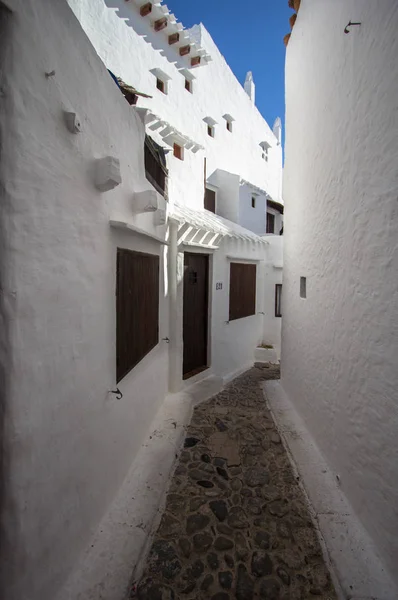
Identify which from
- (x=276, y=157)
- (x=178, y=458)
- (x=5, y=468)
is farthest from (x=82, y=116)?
(x=276, y=157)

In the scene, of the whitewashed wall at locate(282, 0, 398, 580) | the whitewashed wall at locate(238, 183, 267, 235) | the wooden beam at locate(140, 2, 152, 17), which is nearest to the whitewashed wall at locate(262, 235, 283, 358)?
the whitewashed wall at locate(238, 183, 267, 235)

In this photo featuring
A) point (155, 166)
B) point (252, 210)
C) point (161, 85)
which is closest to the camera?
point (155, 166)

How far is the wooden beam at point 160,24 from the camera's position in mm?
8693

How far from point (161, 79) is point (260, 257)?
19.2 feet

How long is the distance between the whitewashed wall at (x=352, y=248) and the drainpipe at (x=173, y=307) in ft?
7.07

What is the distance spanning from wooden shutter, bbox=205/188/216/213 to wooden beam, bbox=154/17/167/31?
447 centimetres

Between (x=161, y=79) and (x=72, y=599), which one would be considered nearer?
(x=72, y=599)

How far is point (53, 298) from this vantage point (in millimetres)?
2010

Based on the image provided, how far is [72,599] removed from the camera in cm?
212

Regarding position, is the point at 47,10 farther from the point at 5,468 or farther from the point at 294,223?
the point at 294,223

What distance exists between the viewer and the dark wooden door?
20.8ft

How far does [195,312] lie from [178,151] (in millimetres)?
4159

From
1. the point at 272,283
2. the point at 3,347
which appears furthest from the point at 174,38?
the point at 3,347

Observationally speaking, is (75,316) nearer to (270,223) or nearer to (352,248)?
(352,248)
